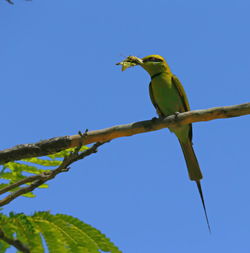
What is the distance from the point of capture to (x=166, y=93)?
5.23m

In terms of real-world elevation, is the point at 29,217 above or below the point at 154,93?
below

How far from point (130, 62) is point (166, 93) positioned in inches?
22.4

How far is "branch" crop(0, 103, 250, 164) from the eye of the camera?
9.23 ft

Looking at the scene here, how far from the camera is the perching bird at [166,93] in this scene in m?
4.98

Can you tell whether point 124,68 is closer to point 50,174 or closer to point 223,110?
point 223,110

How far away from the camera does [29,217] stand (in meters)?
2.40

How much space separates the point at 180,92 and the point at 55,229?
3199mm

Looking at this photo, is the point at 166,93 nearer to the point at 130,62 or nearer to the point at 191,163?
the point at 130,62

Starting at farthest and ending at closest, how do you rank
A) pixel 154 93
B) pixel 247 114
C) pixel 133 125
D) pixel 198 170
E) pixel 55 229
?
1. pixel 154 93
2. pixel 198 170
3. pixel 133 125
4. pixel 247 114
5. pixel 55 229

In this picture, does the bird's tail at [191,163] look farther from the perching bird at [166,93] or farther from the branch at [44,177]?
the branch at [44,177]

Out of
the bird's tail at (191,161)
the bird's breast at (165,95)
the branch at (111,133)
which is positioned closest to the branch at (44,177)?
the branch at (111,133)

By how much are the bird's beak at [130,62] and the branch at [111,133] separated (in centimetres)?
174

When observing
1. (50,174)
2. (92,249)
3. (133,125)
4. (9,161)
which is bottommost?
(92,249)

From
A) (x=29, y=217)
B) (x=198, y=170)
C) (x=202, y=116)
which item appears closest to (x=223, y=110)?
(x=202, y=116)
